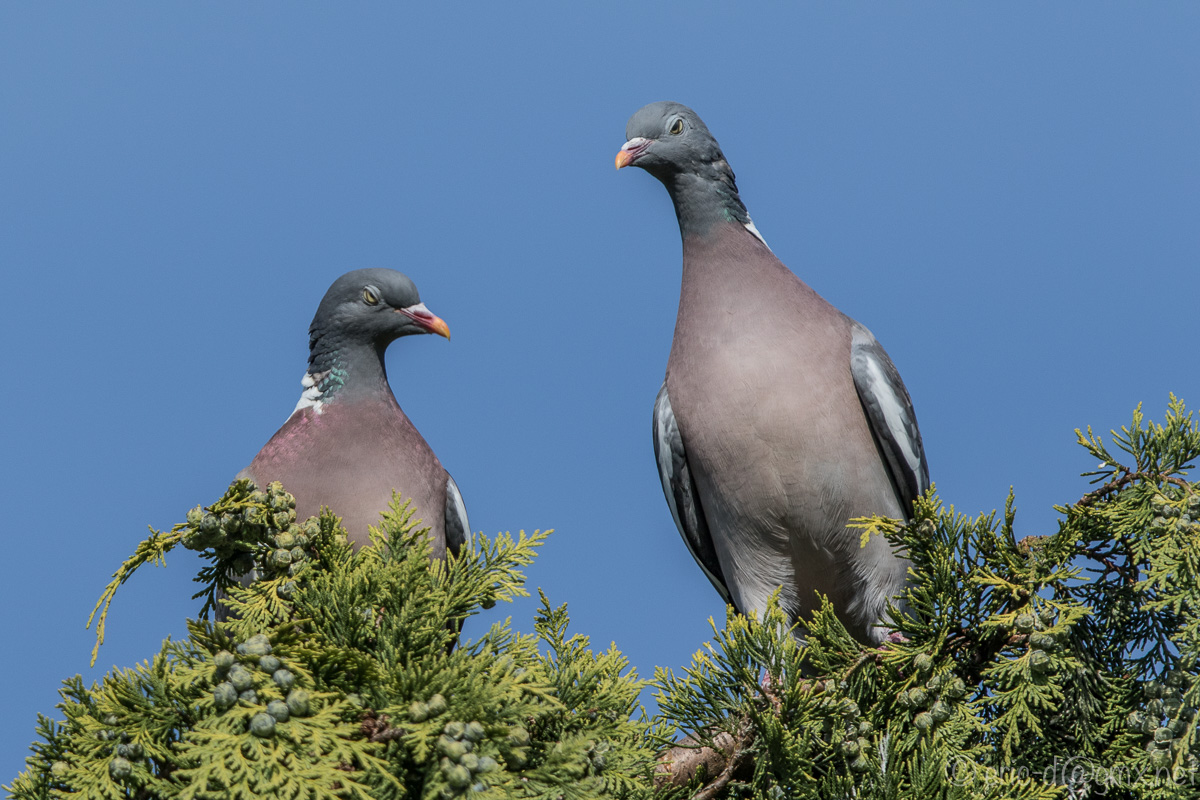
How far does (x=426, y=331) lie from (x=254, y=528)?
268cm

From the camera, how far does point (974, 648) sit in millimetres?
3377

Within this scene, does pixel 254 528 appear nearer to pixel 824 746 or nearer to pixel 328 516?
pixel 328 516

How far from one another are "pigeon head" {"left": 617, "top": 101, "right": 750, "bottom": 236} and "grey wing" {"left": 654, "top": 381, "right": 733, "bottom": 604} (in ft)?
2.94

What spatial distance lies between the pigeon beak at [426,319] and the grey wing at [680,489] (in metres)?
1.14

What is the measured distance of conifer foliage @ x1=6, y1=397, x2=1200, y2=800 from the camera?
2588 millimetres

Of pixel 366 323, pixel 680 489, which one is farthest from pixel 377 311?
pixel 680 489

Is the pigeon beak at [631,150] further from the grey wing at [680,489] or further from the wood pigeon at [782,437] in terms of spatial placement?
the grey wing at [680,489]

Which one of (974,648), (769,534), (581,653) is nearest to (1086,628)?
(974,648)

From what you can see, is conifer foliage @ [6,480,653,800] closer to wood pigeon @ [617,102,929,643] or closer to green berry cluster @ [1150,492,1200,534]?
green berry cluster @ [1150,492,1200,534]

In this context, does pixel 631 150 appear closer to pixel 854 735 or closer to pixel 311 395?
pixel 311 395

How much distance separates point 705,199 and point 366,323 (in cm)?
173

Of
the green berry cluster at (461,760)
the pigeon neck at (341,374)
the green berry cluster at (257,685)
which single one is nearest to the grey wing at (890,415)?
the pigeon neck at (341,374)

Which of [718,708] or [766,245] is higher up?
A: [766,245]

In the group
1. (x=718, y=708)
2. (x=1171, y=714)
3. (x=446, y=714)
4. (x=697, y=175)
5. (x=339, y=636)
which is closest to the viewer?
(x=446, y=714)
